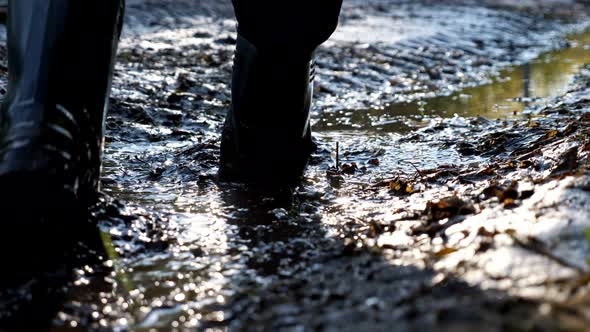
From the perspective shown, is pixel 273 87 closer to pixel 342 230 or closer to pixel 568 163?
pixel 342 230

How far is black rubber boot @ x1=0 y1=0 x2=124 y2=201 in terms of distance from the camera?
1513mm

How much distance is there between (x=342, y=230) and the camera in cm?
184

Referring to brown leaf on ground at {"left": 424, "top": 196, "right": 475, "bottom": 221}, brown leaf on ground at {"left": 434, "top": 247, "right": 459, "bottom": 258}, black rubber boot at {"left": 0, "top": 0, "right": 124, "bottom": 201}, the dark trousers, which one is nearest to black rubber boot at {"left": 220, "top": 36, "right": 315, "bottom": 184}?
the dark trousers

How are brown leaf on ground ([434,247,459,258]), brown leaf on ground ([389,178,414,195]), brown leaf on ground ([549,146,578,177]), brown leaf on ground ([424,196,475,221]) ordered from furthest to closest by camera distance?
1. brown leaf on ground ([389,178,414,195])
2. brown leaf on ground ([549,146,578,177])
3. brown leaf on ground ([424,196,475,221])
4. brown leaf on ground ([434,247,459,258])

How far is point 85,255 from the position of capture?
1.60 metres

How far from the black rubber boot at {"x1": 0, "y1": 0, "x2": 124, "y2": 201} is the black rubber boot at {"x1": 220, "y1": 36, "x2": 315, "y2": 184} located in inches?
22.6

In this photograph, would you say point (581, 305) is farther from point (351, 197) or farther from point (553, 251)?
point (351, 197)

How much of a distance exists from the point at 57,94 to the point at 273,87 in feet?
2.73

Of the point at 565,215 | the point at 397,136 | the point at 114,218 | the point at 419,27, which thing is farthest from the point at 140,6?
the point at 565,215

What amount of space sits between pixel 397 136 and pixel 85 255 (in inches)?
86.2

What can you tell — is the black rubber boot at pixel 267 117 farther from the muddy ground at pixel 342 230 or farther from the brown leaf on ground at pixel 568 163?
the brown leaf on ground at pixel 568 163

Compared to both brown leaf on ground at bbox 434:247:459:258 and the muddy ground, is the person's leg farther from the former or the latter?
brown leaf on ground at bbox 434:247:459:258

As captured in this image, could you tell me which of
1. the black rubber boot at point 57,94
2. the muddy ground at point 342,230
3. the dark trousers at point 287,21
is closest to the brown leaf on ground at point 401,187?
the muddy ground at point 342,230

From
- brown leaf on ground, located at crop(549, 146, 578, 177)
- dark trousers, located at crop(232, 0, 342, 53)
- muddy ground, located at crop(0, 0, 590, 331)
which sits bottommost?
muddy ground, located at crop(0, 0, 590, 331)
